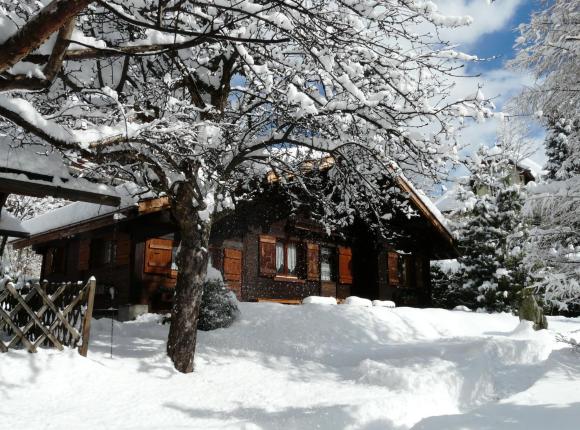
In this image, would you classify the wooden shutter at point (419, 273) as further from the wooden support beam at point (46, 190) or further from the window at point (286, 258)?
the wooden support beam at point (46, 190)

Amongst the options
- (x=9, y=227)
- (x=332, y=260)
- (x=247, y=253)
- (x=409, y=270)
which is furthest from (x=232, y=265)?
(x=409, y=270)

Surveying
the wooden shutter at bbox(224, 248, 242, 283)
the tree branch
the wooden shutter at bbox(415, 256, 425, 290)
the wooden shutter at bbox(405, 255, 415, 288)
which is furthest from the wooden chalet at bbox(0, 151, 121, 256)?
the wooden shutter at bbox(415, 256, 425, 290)

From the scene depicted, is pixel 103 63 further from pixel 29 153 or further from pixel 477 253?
pixel 477 253

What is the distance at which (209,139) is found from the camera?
691cm

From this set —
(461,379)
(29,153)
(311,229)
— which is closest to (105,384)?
(29,153)

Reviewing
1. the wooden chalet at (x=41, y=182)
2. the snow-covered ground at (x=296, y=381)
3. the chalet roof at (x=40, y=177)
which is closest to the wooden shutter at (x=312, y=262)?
the snow-covered ground at (x=296, y=381)

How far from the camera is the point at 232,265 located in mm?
15750

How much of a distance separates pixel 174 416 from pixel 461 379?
15.4 ft

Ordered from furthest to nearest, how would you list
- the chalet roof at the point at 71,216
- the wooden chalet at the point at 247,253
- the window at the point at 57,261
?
the window at the point at 57,261
the wooden chalet at the point at 247,253
the chalet roof at the point at 71,216

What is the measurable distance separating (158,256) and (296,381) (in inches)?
317

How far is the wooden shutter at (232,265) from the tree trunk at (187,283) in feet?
23.3

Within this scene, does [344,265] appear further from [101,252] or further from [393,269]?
[101,252]

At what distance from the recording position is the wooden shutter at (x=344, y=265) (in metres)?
19.5

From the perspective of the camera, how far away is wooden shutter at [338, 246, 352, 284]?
64.1 feet
